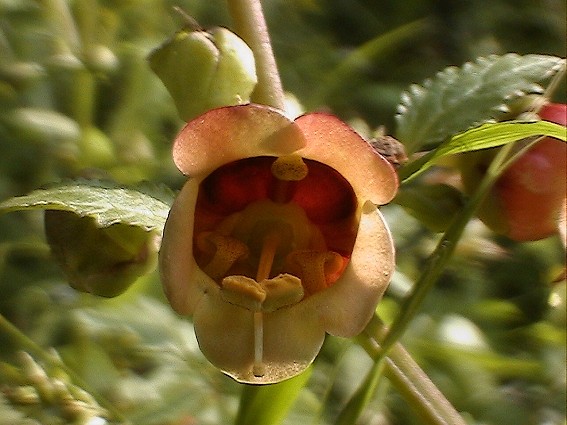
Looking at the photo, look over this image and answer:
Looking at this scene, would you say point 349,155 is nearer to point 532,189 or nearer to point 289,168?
point 289,168

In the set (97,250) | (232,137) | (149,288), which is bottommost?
(149,288)

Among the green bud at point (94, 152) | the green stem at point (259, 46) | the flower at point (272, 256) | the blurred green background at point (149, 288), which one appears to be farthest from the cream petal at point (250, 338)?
the green bud at point (94, 152)

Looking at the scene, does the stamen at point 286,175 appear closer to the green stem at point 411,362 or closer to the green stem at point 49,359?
the green stem at point 411,362

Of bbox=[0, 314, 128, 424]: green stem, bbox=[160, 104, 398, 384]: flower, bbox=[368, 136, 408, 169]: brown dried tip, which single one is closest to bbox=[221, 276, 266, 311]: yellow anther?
bbox=[160, 104, 398, 384]: flower

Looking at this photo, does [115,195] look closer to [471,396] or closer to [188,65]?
[188,65]

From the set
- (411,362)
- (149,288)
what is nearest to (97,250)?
(411,362)
